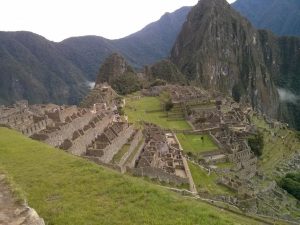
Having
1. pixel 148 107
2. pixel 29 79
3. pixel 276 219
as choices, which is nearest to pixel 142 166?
pixel 276 219

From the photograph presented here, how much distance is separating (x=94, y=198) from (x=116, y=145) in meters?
20.0

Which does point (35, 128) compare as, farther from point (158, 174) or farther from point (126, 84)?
point (126, 84)

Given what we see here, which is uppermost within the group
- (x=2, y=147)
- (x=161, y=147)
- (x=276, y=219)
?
(x=2, y=147)

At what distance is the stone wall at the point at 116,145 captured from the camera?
28336 millimetres

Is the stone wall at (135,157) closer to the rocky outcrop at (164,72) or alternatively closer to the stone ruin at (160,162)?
the stone ruin at (160,162)

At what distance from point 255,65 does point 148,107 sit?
5544 inches

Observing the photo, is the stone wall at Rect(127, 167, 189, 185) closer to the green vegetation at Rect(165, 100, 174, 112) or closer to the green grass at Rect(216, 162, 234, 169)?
the green grass at Rect(216, 162, 234, 169)

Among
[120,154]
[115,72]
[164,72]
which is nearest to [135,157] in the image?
[120,154]

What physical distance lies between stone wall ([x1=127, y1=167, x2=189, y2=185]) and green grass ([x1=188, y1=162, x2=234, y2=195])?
82.0 inches

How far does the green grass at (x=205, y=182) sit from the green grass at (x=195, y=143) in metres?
6.89

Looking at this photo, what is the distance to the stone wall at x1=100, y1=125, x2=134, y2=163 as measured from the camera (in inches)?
1116

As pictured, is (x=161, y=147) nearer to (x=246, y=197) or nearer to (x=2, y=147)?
(x=246, y=197)

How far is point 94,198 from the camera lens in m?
11.8

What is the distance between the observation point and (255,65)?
197750mm
